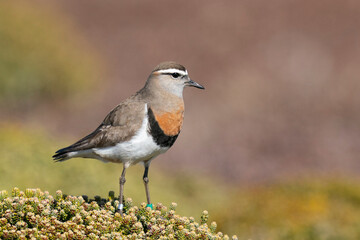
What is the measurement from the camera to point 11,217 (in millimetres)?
5020

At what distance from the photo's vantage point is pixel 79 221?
511cm

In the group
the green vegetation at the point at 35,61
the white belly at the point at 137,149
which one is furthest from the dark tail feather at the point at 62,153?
the green vegetation at the point at 35,61

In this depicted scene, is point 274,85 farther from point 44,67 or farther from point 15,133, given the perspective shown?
point 15,133

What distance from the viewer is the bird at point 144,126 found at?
6.39 m

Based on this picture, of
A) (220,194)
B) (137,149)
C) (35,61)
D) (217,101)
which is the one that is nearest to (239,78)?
(217,101)

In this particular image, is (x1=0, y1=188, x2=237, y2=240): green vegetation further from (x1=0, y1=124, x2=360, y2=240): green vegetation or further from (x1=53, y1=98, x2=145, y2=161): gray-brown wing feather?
(x1=0, y1=124, x2=360, y2=240): green vegetation

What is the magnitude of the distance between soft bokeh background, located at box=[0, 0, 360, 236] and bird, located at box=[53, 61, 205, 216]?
2.74 metres

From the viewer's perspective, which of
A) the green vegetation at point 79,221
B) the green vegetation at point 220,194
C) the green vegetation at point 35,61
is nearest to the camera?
the green vegetation at point 79,221

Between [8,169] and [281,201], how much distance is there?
14.0ft

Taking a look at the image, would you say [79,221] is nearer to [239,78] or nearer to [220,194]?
[220,194]

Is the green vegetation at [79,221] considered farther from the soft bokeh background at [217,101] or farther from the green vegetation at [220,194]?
the soft bokeh background at [217,101]

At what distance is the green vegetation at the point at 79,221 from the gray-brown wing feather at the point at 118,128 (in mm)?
1005

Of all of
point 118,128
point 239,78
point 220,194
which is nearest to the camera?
point 118,128

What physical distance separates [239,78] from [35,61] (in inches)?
300
